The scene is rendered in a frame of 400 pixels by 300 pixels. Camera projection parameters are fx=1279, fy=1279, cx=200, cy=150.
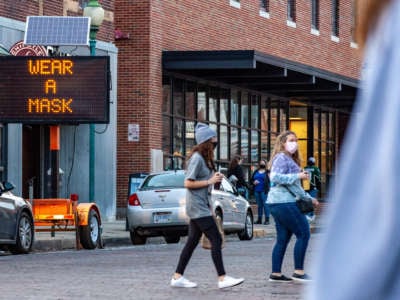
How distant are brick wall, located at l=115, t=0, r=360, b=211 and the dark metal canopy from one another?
79 cm

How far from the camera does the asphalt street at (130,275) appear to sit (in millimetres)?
12273

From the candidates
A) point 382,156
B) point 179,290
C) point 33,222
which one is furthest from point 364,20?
point 33,222

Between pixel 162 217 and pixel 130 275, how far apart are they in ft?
29.8

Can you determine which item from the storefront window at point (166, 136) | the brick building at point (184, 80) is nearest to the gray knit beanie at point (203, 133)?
the brick building at point (184, 80)

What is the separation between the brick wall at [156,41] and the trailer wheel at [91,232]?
982cm

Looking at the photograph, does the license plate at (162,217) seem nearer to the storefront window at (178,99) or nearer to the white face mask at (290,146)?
the white face mask at (290,146)

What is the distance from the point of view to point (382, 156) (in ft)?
5.31

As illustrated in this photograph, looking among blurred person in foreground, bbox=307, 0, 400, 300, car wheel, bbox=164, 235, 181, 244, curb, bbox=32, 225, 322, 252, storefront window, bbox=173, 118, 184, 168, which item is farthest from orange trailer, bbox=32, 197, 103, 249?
blurred person in foreground, bbox=307, 0, 400, 300

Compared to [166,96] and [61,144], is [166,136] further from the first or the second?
[61,144]

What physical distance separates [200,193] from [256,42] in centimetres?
2598

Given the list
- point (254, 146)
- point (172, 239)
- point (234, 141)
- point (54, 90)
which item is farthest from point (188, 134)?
point (54, 90)

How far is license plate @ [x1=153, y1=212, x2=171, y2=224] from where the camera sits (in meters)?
24.0

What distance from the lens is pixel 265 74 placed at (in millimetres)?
35750

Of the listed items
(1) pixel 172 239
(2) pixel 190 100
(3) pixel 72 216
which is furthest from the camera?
(2) pixel 190 100
